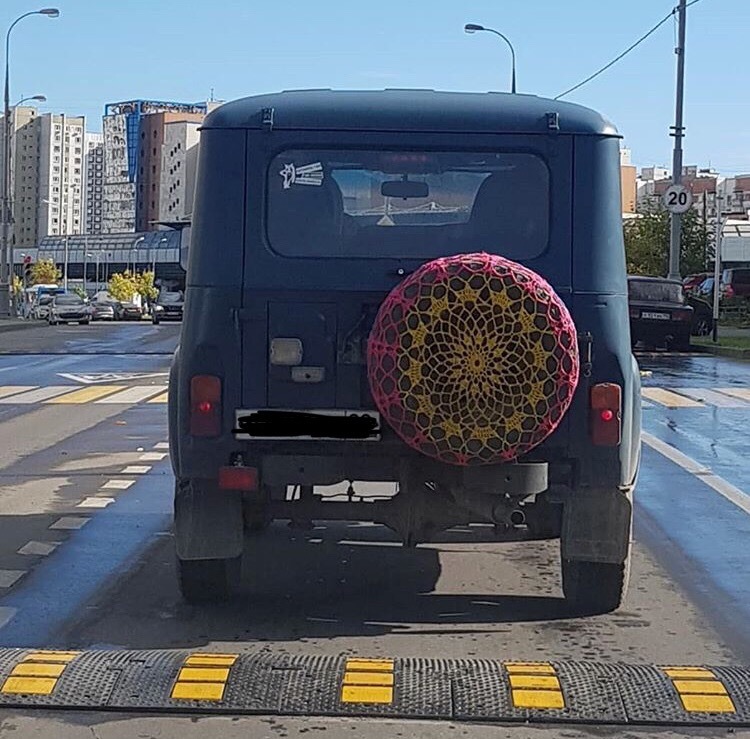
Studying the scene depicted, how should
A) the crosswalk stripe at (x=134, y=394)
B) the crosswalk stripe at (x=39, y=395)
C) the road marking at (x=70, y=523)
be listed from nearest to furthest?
the road marking at (x=70, y=523) < the crosswalk stripe at (x=39, y=395) < the crosswalk stripe at (x=134, y=394)

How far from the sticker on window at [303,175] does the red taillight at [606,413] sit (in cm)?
166

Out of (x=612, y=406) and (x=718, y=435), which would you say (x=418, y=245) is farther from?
(x=718, y=435)

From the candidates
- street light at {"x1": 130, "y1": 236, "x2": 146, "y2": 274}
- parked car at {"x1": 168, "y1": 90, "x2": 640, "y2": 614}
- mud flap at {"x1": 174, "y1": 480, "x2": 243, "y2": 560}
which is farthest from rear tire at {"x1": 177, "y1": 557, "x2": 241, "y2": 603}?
street light at {"x1": 130, "y1": 236, "x2": 146, "y2": 274}

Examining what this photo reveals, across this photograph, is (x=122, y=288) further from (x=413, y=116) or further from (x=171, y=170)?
(x=413, y=116)

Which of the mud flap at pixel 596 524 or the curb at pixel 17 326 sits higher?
the mud flap at pixel 596 524

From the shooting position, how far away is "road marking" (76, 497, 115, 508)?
9992 mm

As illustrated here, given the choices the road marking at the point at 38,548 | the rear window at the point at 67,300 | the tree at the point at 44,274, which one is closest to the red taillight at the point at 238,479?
the road marking at the point at 38,548

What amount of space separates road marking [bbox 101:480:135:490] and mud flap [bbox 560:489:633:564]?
5269mm

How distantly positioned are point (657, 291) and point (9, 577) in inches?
903

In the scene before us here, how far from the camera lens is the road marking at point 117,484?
10836mm

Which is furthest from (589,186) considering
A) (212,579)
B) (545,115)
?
(212,579)

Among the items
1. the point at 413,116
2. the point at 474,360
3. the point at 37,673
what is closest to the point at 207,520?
the point at 37,673

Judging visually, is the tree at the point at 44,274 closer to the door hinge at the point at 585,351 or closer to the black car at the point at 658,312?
the black car at the point at 658,312

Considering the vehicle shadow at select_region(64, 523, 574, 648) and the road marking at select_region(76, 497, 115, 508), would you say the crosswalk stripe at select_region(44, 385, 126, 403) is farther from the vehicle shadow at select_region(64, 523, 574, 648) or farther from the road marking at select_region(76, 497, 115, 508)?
the vehicle shadow at select_region(64, 523, 574, 648)
